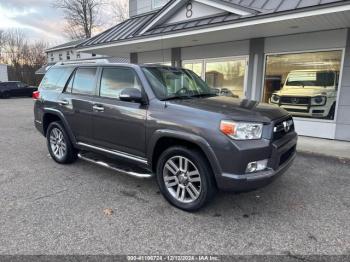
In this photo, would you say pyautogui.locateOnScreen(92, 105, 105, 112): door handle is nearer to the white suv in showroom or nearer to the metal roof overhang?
the metal roof overhang

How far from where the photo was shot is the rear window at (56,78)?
511 cm

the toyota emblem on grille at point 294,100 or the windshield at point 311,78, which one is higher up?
the windshield at point 311,78

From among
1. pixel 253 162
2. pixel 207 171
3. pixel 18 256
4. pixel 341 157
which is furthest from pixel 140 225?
pixel 341 157

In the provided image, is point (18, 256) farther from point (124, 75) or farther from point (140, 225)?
point (124, 75)

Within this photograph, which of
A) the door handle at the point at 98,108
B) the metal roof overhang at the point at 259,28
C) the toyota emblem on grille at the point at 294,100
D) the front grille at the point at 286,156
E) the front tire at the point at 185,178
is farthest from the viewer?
the toyota emblem on grille at the point at 294,100

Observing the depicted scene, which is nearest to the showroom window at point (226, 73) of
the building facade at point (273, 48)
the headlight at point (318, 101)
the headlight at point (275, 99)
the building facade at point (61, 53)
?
the building facade at point (273, 48)

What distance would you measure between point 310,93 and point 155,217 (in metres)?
6.56

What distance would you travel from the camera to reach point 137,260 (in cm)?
258

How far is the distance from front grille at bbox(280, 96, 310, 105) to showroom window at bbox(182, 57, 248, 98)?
137cm

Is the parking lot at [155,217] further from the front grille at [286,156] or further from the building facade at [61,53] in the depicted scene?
the building facade at [61,53]

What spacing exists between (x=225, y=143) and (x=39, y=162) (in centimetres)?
420

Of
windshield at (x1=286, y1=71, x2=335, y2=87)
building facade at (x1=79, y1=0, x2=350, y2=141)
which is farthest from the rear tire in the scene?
windshield at (x1=286, y1=71, x2=335, y2=87)

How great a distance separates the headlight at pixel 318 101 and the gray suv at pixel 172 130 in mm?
4726

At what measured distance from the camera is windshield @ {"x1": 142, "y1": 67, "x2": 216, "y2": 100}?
150 inches
